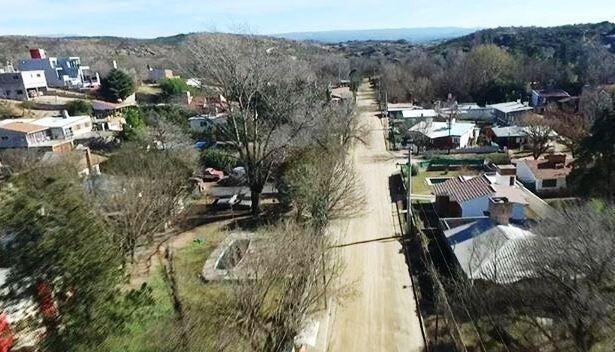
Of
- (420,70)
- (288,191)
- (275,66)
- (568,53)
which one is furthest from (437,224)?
(568,53)

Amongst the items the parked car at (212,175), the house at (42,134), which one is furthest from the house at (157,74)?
the parked car at (212,175)

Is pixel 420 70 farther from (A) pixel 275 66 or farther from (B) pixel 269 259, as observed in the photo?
(B) pixel 269 259

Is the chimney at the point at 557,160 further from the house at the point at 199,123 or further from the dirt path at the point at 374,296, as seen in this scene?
the house at the point at 199,123

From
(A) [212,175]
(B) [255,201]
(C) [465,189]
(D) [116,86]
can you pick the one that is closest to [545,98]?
(C) [465,189]

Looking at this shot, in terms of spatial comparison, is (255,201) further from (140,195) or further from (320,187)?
(140,195)

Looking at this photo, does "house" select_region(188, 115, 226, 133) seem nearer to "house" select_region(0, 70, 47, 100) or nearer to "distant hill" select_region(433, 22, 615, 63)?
"house" select_region(0, 70, 47, 100)
